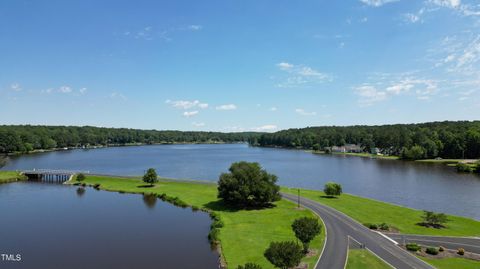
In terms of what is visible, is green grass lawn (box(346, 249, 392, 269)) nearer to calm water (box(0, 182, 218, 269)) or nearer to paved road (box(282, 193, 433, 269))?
paved road (box(282, 193, 433, 269))

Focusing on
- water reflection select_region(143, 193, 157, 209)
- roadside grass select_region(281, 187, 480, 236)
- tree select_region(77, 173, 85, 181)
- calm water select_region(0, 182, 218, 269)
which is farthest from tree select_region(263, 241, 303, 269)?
tree select_region(77, 173, 85, 181)

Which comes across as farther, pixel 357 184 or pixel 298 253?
pixel 357 184

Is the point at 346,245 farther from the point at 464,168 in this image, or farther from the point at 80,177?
the point at 464,168

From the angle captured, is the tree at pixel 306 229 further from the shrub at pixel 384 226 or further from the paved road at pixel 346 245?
the shrub at pixel 384 226

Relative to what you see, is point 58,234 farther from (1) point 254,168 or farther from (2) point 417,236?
(2) point 417,236

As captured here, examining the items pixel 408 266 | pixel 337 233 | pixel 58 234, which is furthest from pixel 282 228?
pixel 58 234

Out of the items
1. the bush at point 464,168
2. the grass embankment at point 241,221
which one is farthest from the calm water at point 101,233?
the bush at point 464,168

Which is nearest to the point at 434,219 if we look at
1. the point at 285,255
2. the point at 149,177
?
the point at 285,255
